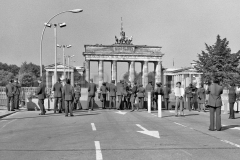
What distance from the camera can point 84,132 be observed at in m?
12.4

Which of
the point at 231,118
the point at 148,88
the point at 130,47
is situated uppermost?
the point at 130,47

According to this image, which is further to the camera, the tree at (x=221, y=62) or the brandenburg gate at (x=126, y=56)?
the brandenburg gate at (x=126, y=56)

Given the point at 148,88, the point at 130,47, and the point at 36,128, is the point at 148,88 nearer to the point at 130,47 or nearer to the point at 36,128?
the point at 36,128

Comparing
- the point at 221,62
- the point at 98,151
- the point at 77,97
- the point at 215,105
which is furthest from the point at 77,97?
the point at 221,62

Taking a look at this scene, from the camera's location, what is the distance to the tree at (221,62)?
2047 inches

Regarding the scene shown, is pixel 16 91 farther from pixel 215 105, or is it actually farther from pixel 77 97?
pixel 215 105

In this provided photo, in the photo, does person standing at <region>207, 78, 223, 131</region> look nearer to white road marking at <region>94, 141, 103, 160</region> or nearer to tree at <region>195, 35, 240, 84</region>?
white road marking at <region>94, 141, 103, 160</region>

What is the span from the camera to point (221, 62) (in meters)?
54.0

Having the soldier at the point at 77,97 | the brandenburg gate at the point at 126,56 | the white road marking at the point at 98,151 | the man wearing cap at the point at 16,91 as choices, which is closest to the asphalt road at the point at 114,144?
the white road marking at the point at 98,151

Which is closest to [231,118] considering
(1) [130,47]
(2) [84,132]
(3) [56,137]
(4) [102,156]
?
(2) [84,132]

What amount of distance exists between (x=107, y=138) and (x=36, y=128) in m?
4.18

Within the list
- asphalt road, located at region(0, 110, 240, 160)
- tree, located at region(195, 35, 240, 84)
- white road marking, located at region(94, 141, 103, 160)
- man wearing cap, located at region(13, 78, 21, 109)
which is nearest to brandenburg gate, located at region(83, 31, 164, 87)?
tree, located at region(195, 35, 240, 84)

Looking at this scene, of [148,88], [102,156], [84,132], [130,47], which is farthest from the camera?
[130,47]

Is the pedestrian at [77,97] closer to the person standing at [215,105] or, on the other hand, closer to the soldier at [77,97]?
the soldier at [77,97]
